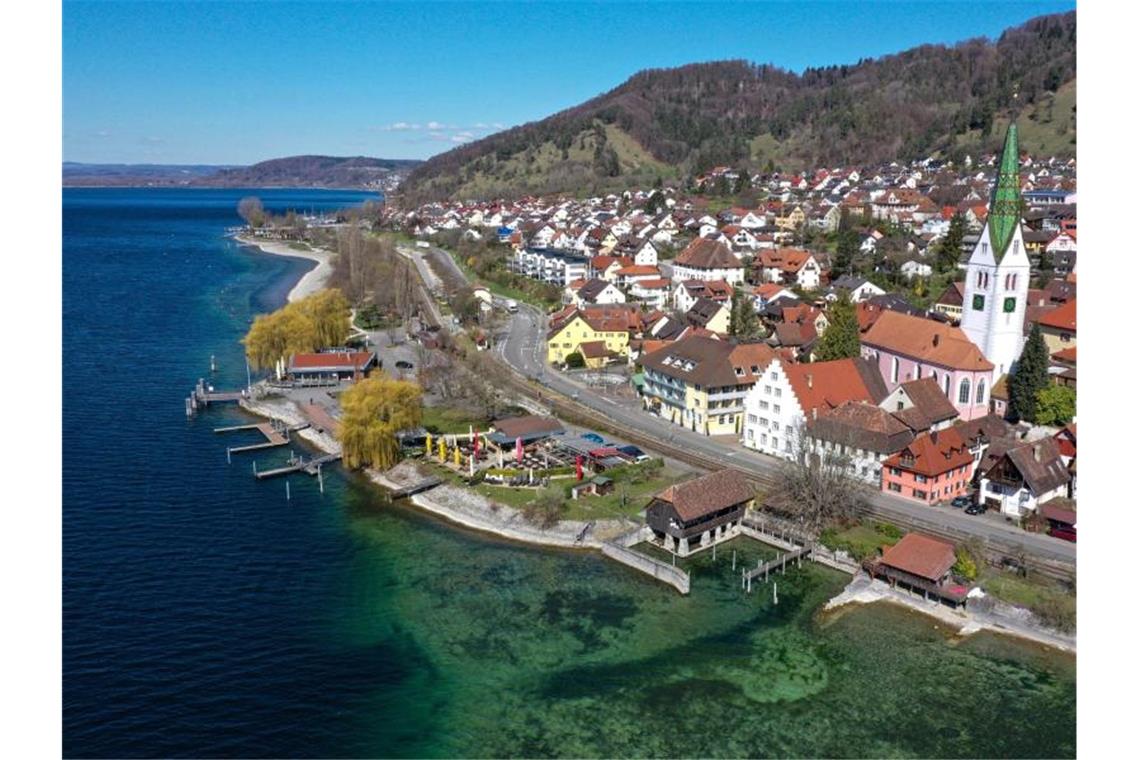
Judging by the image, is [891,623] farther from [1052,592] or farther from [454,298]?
[454,298]

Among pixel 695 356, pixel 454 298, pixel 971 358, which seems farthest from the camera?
pixel 454 298

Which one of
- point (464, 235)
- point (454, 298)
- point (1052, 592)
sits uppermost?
point (464, 235)

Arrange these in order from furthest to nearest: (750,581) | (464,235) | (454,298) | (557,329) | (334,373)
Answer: (464,235), (454,298), (557,329), (334,373), (750,581)

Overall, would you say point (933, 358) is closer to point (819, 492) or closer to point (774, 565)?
point (819, 492)

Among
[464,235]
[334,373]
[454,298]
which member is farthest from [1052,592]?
[464,235]

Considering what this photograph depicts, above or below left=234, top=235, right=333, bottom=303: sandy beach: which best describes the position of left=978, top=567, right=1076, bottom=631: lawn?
below

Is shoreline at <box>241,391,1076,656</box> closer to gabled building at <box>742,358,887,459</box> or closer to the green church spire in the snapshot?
gabled building at <box>742,358,887,459</box>

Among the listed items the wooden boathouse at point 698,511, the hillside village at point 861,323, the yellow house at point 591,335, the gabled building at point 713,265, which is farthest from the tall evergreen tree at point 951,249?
the wooden boathouse at point 698,511

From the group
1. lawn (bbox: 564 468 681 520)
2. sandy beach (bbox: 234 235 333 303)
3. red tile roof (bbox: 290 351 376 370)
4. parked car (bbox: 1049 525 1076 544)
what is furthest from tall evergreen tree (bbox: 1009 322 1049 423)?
sandy beach (bbox: 234 235 333 303)
